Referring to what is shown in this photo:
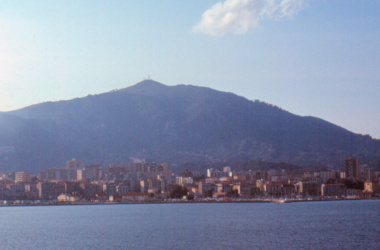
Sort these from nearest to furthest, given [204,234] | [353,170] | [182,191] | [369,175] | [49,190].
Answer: [204,234] → [182,191] → [49,190] → [369,175] → [353,170]

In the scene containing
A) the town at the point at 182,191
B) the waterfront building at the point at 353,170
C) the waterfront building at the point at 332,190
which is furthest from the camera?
the waterfront building at the point at 353,170

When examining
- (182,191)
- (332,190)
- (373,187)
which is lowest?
(332,190)

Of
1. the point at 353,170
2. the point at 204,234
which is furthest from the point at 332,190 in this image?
the point at 204,234

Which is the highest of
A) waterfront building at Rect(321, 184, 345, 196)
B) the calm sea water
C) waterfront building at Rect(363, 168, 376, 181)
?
waterfront building at Rect(363, 168, 376, 181)

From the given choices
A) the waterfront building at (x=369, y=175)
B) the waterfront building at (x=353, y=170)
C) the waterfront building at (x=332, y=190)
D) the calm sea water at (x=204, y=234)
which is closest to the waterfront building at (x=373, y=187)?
the waterfront building at (x=332, y=190)

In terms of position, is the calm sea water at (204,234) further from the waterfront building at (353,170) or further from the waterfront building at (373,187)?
the waterfront building at (353,170)

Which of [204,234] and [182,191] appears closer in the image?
[204,234]

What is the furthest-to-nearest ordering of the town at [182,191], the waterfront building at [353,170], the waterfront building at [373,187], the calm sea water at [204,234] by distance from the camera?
1. the waterfront building at [353,170]
2. the waterfront building at [373,187]
3. the town at [182,191]
4. the calm sea water at [204,234]

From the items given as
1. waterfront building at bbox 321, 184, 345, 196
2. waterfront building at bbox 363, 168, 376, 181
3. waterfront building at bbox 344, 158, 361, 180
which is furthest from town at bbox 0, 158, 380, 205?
waterfront building at bbox 344, 158, 361, 180

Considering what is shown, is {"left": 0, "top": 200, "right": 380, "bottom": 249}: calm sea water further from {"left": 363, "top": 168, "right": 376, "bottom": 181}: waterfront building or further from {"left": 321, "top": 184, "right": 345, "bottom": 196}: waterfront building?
{"left": 363, "top": 168, "right": 376, "bottom": 181}: waterfront building

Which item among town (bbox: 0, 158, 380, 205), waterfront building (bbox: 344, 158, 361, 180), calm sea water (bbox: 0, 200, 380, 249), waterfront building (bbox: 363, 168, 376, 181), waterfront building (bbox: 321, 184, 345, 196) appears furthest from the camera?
waterfront building (bbox: 344, 158, 361, 180)

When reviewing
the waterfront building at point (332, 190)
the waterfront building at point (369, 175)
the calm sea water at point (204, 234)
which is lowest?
the calm sea water at point (204, 234)

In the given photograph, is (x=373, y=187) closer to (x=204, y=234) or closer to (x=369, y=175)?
(x=369, y=175)

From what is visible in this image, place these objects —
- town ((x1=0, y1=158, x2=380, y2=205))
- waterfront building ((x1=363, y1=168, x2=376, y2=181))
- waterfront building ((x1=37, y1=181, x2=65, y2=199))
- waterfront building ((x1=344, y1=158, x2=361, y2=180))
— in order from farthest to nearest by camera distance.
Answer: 1. waterfront building ((x1=344, y1=158, x2=361, y2=180))
2. waterfront building ((x1=363, y1=168, x2=376, y2=181))
3. waterfront building ((x1=37, y1=181, x2=65, y2=199))
4. town ((x1=0, y1=158, x2=380, y2=205))
